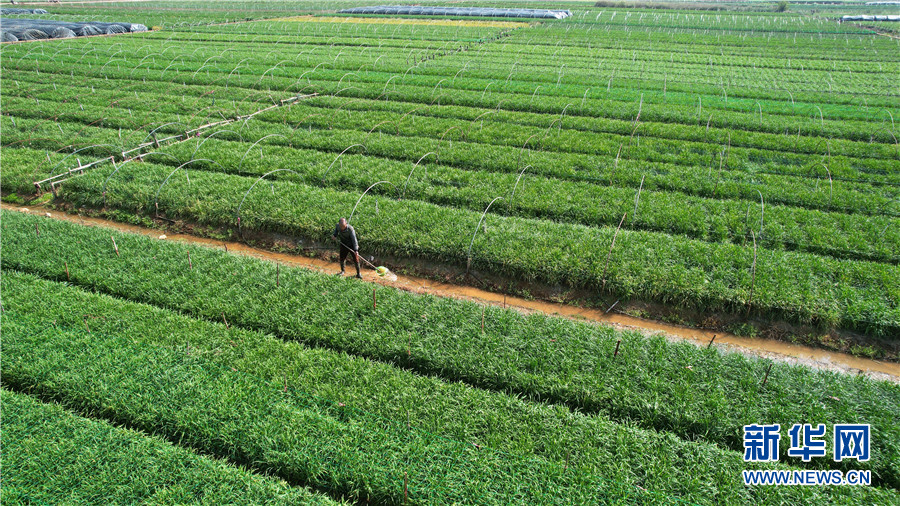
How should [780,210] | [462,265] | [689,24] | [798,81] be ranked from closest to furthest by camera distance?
[462,265] → [780,210] → [798,81] → [689,24]

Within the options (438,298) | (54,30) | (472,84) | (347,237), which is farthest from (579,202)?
(54,30)

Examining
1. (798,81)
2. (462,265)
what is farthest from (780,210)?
(798,81)

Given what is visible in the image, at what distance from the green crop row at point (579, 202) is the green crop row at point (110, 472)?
941cm

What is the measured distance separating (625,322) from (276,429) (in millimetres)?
7160

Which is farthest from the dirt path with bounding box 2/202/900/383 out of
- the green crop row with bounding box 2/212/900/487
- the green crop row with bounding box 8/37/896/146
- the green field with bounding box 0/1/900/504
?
the green crop row with bounding box 8/37/896/146

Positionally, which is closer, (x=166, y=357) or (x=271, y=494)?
(x=271, y=494)

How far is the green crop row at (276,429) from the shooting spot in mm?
6090

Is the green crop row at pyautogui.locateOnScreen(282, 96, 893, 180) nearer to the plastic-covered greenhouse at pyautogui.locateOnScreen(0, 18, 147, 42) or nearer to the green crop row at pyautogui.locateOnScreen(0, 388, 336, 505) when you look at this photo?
the green crop row at pyautogui.locateOnScreen(0, 388, 336, 505)

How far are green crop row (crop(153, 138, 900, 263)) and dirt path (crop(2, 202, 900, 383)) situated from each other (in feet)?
11.2

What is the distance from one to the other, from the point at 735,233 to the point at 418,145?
35.5 feet

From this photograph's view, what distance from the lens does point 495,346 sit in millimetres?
8664

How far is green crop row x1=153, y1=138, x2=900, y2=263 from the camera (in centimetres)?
1243

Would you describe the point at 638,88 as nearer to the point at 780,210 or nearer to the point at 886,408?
the point at 780,210

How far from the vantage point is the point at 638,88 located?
2734cm
